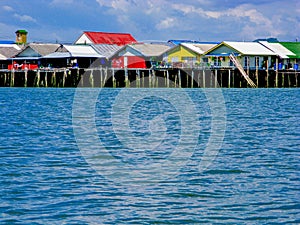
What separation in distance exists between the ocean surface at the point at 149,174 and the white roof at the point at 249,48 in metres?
43.6

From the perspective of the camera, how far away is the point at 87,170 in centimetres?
1639

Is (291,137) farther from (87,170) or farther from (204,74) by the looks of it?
(204,74)

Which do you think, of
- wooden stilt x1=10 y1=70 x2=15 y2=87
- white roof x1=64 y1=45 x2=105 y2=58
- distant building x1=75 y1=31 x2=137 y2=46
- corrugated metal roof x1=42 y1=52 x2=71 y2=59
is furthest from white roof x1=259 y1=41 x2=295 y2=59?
wooden stilt x1=10 y1=70 x2=15 y2=87

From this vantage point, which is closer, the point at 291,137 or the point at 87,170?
the point at 87,170

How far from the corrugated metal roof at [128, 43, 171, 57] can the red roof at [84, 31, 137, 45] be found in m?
10.5

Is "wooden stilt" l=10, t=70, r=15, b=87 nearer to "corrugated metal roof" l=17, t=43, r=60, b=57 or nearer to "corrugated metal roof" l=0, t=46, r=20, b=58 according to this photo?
"corrugated metal roof" l=17, t=43, r=60, b=57

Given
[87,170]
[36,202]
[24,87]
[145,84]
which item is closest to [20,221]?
[36,202]

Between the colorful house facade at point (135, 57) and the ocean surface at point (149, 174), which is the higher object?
the colorful house facade at point (135, 57)

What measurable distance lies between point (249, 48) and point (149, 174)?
5890 cm

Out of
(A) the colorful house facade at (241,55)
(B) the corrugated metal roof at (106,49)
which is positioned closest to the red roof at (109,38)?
(B) the corrugated metal roof at (106,49)

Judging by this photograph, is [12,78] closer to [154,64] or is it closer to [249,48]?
[154,64]

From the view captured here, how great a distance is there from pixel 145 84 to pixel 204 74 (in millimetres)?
7659

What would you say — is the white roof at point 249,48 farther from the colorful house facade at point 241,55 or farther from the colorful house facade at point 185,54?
the colorful house facade at point 185,54

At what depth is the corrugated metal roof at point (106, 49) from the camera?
79.6 meters
